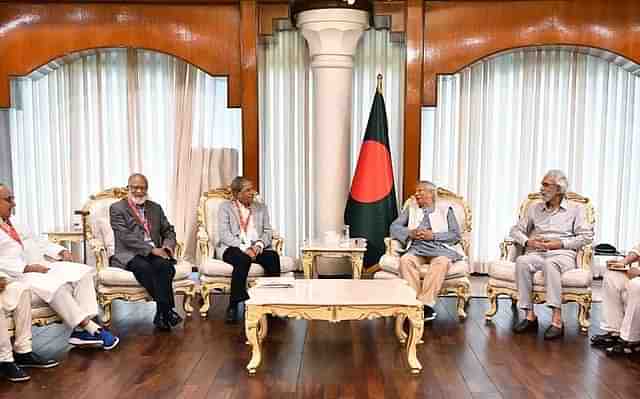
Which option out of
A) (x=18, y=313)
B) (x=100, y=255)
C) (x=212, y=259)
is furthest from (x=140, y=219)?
(x=18, y=313)

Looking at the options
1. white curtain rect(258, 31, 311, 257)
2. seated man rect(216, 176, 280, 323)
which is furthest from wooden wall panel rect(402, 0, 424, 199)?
seated man rect(216, 176, 280, 323)

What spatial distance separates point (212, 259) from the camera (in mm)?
5539

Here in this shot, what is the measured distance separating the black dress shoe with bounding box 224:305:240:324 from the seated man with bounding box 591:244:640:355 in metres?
2.62

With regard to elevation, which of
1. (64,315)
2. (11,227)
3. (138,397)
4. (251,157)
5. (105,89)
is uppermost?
(105,89)

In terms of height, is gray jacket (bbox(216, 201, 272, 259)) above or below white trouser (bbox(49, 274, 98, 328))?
above

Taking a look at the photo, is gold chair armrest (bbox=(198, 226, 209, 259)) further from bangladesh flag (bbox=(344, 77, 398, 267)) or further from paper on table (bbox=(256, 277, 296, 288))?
bangladesh flag (bbox=(344, 77, 398, 267))

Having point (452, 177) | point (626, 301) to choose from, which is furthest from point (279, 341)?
point (452, 177)

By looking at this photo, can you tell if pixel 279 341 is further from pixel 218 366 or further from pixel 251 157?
pixel 251 157

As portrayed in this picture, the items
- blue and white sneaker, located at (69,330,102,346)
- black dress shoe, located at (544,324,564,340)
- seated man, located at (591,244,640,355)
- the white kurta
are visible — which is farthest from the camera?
black dress shoe, located at (544,324,564,340)

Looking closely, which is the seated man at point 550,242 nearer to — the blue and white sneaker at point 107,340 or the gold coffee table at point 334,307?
the gold coffee table at point 334,307

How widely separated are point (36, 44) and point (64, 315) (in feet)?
9.77

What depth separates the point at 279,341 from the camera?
4805mm

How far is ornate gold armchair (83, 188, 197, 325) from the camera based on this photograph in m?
5.08

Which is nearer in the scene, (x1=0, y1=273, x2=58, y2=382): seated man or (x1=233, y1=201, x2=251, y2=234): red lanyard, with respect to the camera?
(x1=0, y1=273, x2=58, y2=382): seated man
